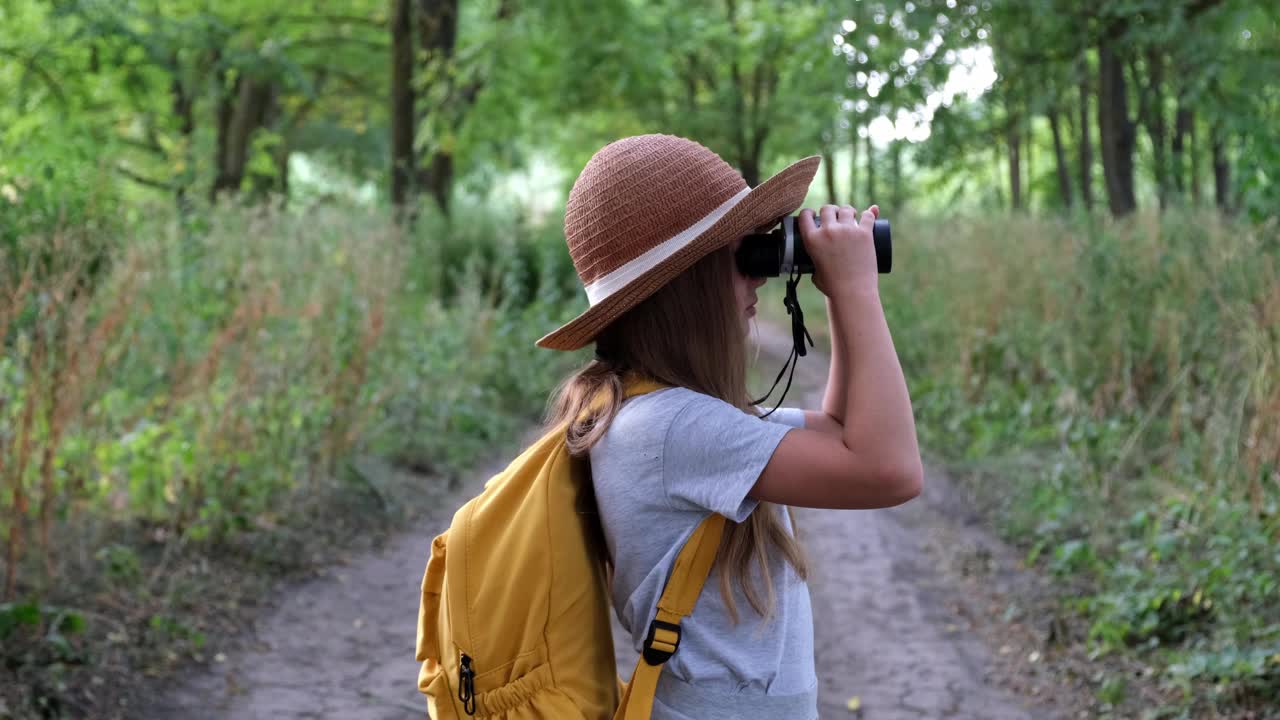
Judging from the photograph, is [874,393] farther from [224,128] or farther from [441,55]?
[224,128]

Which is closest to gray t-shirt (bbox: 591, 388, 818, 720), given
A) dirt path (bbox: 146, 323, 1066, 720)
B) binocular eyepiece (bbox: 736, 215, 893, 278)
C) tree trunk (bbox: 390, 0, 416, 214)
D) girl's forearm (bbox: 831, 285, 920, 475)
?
girl's forearm (bbox: 831, 285, 920, 475)

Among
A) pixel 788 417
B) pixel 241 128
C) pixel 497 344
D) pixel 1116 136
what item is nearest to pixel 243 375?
pixel 788 417

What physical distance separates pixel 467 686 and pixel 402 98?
12.9 meters

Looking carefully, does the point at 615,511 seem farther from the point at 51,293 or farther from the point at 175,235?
the point at 175,235

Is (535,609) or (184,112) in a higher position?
(535,609)

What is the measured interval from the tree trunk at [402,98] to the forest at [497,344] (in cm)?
4

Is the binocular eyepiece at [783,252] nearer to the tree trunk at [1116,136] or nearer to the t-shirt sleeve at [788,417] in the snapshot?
the t-shirt sleeve at [788,417]

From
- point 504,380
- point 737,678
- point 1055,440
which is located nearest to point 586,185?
point 737,678

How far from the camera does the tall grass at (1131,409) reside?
4.55 meters

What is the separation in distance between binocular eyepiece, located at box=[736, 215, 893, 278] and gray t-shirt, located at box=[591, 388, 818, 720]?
0.21m

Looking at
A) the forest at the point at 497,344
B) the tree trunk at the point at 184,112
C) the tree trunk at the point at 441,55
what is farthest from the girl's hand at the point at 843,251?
the tree trunk at the point at 184,112

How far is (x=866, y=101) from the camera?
8445 millimetres

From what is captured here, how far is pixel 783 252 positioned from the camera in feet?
5.75

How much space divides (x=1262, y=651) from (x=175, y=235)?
5350mm
